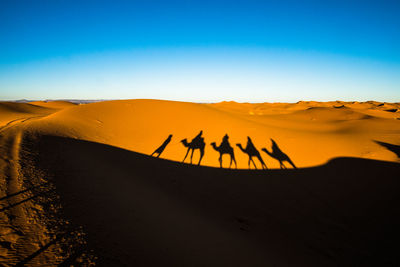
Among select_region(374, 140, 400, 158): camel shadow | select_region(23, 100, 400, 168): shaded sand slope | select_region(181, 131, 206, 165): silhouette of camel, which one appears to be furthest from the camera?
select_region(181, 131, 206, 165): silhouette of camel

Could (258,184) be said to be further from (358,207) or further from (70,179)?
(70,179)

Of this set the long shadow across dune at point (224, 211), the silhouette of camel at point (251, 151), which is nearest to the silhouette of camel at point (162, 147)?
the long shadow across dune at point (224, 211)

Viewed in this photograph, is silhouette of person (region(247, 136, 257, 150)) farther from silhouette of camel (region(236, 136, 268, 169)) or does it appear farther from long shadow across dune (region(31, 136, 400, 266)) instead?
long shadow across dune (region(31, 136, 400, 266))

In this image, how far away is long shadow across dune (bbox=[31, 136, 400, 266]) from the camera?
451 cm

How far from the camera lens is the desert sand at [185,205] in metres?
4.13

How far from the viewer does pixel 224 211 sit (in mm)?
6688

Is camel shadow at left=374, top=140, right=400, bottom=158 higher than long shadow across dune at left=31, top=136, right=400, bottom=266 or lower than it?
higher

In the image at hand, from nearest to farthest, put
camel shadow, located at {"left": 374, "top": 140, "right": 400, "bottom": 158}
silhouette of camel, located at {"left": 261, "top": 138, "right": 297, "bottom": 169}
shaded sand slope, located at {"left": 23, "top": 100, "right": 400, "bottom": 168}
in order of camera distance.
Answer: silhouette of camel, located at {"left": 261, "top": 138, "right": 297, "bottom": 169}
camel shadow, located at {"left": 374, "top": 140, "right": 400, "bottom": 158}
shaded sand slope, located at {"left": 23, "top": 100, "right": 400, "bottom": 168}

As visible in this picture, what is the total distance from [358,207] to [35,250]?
31.3 feet

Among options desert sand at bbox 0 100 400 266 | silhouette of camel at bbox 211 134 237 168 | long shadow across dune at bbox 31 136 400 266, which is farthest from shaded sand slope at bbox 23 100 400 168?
long shadow across dune at bbox 31 136 400 266

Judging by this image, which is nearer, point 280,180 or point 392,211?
point 392,211

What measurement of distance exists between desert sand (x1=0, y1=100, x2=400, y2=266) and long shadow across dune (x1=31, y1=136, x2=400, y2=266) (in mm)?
36

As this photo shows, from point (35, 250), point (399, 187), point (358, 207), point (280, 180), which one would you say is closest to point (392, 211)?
point (358, 207)

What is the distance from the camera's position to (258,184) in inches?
350
